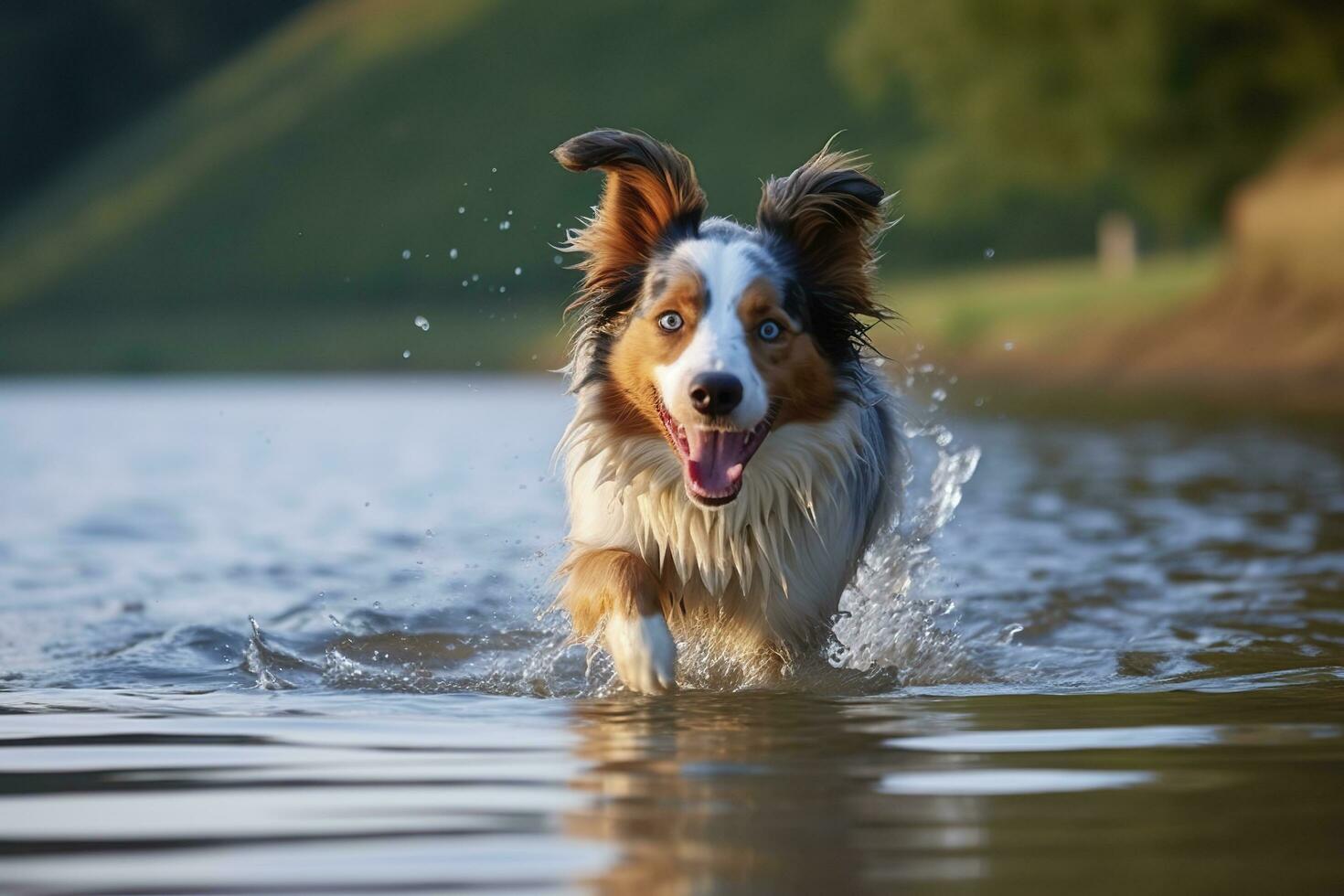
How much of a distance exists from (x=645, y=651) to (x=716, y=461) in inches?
25.4

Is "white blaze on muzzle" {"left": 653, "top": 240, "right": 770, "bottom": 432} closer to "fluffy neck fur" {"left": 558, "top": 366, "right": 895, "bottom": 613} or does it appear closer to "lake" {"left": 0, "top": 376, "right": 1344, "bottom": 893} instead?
"fluffy neck fur" {"left": 558, "top": 366, "right": 895, "bottom": 613}

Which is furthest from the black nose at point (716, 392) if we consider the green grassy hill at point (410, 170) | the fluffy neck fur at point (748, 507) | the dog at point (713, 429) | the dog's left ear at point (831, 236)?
the green grassy hill at point (410, 170)

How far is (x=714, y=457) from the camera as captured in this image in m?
6.58

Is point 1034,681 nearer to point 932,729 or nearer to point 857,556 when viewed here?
point 857,556

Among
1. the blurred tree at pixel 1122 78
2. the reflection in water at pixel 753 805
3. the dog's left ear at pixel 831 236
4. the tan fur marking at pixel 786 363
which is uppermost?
the blurred tree at pixel 1122 78

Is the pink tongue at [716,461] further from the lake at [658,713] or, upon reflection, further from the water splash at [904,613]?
the water splash at [904,613]

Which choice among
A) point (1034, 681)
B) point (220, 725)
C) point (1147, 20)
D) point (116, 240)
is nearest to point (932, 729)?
point (1034, 681)

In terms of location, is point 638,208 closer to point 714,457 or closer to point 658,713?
point 714,457

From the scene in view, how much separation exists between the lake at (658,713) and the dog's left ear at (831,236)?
1.05 metres

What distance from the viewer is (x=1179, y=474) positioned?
632 inches

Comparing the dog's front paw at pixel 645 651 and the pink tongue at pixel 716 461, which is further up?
the pink tongue at pixel 716 461

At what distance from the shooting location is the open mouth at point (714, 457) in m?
6.53

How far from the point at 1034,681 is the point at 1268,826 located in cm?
282

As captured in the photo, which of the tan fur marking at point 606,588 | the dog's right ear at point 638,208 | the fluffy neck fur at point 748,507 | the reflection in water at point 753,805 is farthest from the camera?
the dog's right ear at point 638,208
